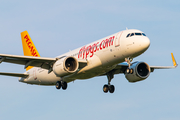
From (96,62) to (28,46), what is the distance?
1684 centimetres

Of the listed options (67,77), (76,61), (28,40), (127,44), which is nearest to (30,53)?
(28,40)

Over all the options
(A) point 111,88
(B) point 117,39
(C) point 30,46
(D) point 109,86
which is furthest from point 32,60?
(C) point 30,46

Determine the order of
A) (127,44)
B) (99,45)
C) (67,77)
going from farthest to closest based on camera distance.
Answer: (67,77)
(99,45)
(127,44)

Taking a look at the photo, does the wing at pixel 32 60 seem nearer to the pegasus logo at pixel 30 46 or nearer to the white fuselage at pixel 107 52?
the white fuselage at pixel 107 52

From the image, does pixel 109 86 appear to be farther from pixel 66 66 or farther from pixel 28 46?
pixel 28 46

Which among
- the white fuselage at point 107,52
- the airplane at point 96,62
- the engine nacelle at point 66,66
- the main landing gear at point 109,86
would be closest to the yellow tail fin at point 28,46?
the airplane at point 96,62

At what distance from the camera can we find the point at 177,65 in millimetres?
45250

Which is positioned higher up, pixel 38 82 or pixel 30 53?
pixel 30 53

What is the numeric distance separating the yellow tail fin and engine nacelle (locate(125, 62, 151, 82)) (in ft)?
47.2

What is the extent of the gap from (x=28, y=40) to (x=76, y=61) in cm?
1666

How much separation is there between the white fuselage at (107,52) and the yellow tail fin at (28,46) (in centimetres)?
852

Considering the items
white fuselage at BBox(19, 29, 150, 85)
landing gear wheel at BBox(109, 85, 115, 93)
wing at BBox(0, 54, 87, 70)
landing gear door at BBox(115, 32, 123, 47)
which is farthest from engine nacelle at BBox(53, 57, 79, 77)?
landing gear wheel at BBox(109, 85, 115, 93)

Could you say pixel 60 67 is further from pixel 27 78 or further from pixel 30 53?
pixel 30 53

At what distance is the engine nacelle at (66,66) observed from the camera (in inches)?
1549
